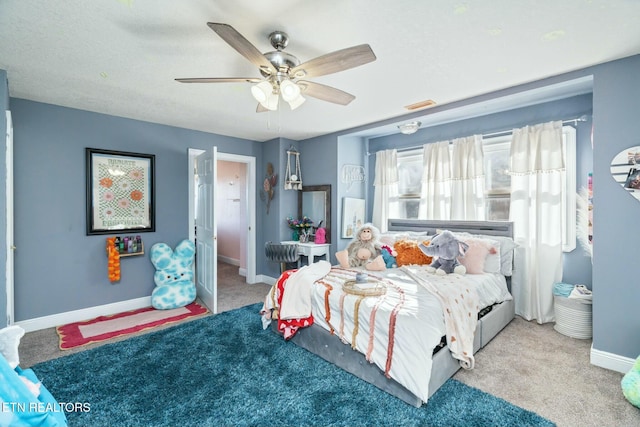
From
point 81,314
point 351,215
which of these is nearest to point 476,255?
point 351,215

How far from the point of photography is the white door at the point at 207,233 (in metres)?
3.79

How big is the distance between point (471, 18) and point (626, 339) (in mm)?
2700

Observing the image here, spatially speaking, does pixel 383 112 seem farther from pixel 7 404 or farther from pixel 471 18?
pixel 7 404

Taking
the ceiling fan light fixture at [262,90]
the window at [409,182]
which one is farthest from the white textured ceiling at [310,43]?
the window at [409,182]

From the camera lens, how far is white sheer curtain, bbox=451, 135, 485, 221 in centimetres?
370

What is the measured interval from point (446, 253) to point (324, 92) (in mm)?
2026

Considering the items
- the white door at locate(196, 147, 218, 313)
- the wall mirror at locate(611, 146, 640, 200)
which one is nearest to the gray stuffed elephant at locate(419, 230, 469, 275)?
the wall mirror at locate(611, 146, 640, 200)

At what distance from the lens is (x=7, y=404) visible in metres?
0.96

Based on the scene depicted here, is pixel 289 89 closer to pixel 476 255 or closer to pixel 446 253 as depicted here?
pixel 446 253

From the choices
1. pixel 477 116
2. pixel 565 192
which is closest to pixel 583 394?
pixel 565 192

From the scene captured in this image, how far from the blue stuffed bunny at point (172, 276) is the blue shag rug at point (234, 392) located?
1.03 meters

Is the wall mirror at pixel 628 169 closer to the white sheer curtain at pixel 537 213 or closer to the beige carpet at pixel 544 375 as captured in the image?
the white sheer curtain at pixel 537 213

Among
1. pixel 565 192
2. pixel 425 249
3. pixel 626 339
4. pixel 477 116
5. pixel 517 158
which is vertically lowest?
pixel 626 339

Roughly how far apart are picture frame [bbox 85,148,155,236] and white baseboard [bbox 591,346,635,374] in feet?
16.2
